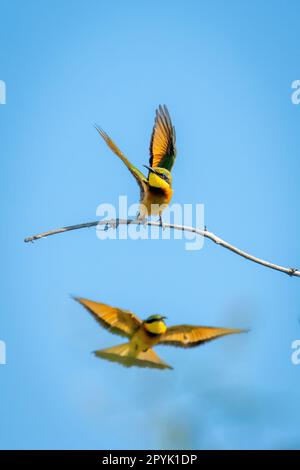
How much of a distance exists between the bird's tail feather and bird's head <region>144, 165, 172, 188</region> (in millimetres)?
1601

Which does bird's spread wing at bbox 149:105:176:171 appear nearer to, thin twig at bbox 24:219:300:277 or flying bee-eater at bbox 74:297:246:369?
thin twig at bbox 24:219:300:277

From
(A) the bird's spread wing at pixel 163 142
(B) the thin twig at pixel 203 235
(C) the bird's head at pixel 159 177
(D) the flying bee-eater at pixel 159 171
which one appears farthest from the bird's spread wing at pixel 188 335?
(A) the bird's spread wing at pixel 163 142

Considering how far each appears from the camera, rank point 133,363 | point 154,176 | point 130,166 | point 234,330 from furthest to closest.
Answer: point 154,176 → point 130,166 → point 133,363 → point 234,330

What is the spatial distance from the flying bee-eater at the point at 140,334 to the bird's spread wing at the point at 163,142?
183 centimetres

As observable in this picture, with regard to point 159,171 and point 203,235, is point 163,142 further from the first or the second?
point 203,235

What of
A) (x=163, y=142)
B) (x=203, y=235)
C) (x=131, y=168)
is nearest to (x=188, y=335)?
(x=203, y=235)

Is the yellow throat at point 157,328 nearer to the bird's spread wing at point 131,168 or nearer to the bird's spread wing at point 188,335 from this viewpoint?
the bird's spread wing at point 188,335

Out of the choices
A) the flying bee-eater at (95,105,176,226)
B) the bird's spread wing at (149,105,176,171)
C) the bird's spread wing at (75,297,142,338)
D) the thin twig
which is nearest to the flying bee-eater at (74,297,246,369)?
the bird's spread wing at (75,297,142,338)

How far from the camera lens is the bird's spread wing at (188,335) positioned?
2.15 metres
